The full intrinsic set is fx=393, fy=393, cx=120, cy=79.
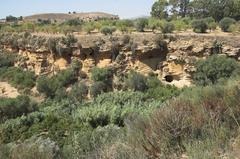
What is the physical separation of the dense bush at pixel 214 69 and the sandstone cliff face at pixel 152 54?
1.08 meters

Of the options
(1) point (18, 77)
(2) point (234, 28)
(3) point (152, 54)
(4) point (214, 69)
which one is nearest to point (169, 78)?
(3) point (152, 54)

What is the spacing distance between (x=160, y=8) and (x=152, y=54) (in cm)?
2340

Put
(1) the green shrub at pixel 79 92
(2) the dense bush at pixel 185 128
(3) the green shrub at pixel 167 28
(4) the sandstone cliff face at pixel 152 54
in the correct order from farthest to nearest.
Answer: (3) the green shrub at pixel 167 28 → (1) the green shrub at pixel 79 92 → (4) the sandstone cliff face at pixel 152 54 → (2) the dense bush at pixel 185 128

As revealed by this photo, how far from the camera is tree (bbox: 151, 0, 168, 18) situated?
4750 centimetres

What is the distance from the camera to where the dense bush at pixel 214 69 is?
21.1 meters

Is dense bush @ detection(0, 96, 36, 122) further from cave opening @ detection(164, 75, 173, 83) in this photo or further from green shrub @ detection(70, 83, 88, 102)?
cave opening @ detection(164, 75, 173, 83)

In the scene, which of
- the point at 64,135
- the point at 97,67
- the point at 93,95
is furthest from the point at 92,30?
the point at 64,135

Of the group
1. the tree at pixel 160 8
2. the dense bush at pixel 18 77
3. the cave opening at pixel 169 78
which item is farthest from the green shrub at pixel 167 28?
the tree at pixel 160 8

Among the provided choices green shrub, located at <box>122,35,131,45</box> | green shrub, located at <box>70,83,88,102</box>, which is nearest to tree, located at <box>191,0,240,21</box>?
green shrub, located at <box>122,35,131,45</box>

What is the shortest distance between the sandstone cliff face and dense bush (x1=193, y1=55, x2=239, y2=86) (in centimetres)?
108

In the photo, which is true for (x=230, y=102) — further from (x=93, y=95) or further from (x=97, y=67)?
(x=97, y=67)

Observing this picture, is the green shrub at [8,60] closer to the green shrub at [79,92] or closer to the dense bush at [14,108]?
the green shrub at [79,92]

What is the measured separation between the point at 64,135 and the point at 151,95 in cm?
871

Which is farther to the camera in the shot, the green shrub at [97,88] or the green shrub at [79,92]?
the green shrub at [97,88]
